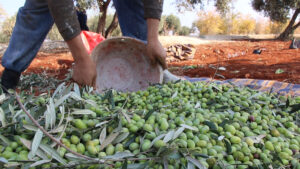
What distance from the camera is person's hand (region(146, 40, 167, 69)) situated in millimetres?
2201

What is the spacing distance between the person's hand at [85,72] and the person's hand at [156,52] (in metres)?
0.64

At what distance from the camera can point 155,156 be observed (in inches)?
35.1

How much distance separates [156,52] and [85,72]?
2.39 ft

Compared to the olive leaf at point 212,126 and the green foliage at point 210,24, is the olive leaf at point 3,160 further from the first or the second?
the green foliage at point 210,24

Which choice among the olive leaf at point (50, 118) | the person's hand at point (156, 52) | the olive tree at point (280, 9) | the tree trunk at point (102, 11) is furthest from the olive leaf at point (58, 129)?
the olive tree at point (280, 9)

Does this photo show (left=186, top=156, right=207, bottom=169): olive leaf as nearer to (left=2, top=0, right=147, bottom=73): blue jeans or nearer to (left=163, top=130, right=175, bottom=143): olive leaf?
(left=163, top=130, right=175, bottom=143): olive leaf

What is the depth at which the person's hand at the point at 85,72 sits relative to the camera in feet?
5.90

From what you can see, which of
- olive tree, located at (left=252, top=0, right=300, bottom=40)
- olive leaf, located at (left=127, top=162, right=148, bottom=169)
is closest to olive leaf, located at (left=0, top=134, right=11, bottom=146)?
olive leaf, located at (left=127, top=162, right=148, bottom=169)

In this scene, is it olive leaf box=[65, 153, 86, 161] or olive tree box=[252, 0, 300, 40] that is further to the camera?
olive tree box=[252, 0, 300, 40]

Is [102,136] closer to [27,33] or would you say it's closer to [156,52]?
[156,52]

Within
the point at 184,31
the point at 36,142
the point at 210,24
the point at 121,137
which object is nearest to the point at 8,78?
the point at 36,142

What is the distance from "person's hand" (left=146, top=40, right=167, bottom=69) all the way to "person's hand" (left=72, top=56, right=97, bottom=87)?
2.10ft

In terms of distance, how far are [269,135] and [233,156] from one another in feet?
1.03

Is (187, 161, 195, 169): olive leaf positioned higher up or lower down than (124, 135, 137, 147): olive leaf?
lower down
